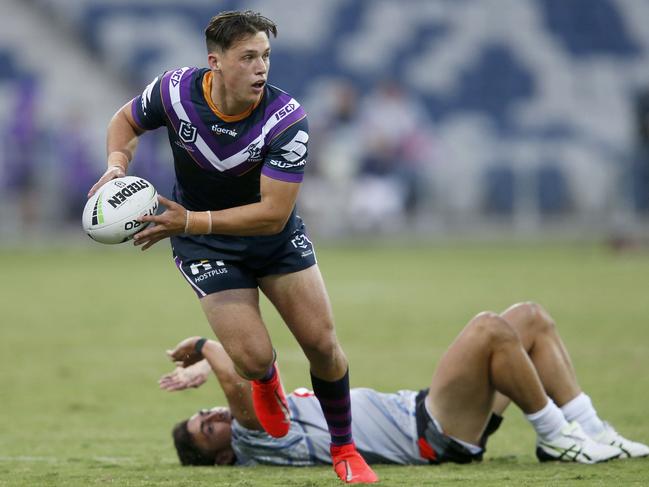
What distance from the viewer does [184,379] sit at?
639 centimetres

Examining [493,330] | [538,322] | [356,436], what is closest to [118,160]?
[356,436]

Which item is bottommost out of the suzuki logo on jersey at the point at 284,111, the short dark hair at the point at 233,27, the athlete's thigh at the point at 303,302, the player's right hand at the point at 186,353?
the player's right hand at the point at 186,353

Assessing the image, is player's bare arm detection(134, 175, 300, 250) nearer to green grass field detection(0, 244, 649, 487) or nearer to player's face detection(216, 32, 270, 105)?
player's face detection(216, 32, 270, 105)

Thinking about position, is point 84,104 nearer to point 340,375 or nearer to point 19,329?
point 19,329

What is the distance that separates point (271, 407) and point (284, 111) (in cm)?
161

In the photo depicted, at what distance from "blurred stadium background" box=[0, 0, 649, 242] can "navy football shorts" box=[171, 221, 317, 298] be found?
15679 mm

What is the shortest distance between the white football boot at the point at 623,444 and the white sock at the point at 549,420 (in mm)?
301

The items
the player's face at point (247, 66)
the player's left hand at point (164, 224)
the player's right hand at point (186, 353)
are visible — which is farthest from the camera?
the player's right hand at point (186, 353)

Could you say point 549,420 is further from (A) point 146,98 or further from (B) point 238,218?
(A) point 146,98

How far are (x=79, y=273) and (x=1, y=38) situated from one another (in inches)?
391

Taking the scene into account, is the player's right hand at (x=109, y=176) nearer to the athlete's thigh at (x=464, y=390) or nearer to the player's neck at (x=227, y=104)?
the player's neck at (x=227, y=104)

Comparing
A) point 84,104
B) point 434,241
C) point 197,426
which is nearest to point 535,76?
point 434,241

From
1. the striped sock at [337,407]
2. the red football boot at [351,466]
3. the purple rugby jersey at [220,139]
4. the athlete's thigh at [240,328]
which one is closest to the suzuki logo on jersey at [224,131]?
the purple rugby jersey at [220,139]

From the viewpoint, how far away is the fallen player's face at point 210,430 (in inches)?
251
